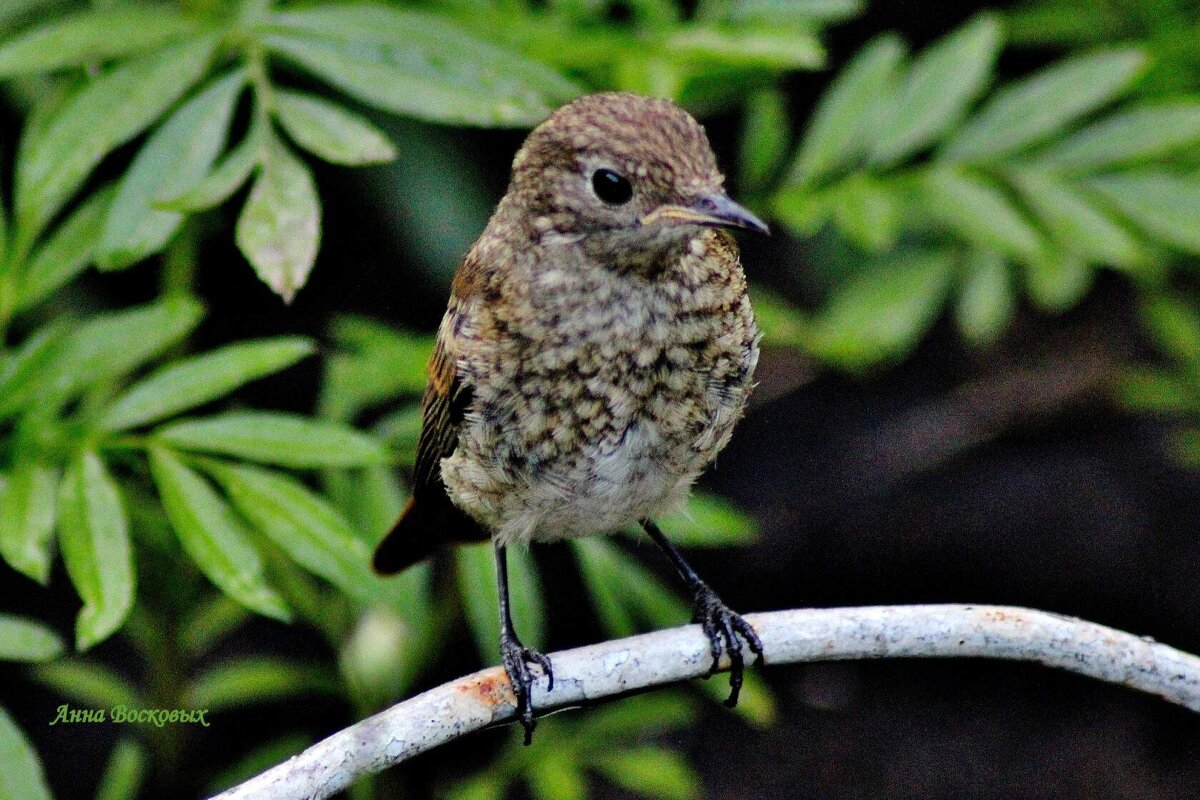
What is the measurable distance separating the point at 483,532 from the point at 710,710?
2.61m

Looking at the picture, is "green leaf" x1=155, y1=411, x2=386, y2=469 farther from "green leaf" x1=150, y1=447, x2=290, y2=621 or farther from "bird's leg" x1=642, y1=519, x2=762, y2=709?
"bird's leg" x1=642, y1=519, x2=762, y2=709

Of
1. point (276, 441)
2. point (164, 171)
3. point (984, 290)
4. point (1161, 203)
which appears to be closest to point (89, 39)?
point (164, 171)

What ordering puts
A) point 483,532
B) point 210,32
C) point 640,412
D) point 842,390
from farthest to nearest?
point 842,390 → point 483,532 → point 210,32 → point 640,412

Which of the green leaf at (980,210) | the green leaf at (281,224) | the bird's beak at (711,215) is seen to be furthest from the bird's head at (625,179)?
the green leaf at (980,210)

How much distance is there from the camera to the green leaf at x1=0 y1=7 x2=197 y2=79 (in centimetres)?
259

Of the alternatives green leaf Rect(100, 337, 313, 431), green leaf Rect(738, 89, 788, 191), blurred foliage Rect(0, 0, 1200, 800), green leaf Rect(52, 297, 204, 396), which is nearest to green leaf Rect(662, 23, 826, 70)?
blurred foliage Rect(0, 0, 1200, 800)

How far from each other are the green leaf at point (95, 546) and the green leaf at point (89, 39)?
73 cm

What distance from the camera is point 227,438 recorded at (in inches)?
103

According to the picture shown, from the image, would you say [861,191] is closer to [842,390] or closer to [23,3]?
[23,3]

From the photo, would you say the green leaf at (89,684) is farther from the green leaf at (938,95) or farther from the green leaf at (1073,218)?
the green leaf at (1073,218)

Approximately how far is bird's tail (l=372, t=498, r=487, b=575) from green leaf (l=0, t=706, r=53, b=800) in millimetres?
916

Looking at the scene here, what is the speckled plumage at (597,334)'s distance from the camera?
95.5 inches

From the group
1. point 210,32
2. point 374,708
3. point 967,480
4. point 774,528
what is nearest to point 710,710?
point 774,528

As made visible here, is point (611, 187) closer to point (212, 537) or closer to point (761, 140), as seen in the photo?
point (212, 537)
